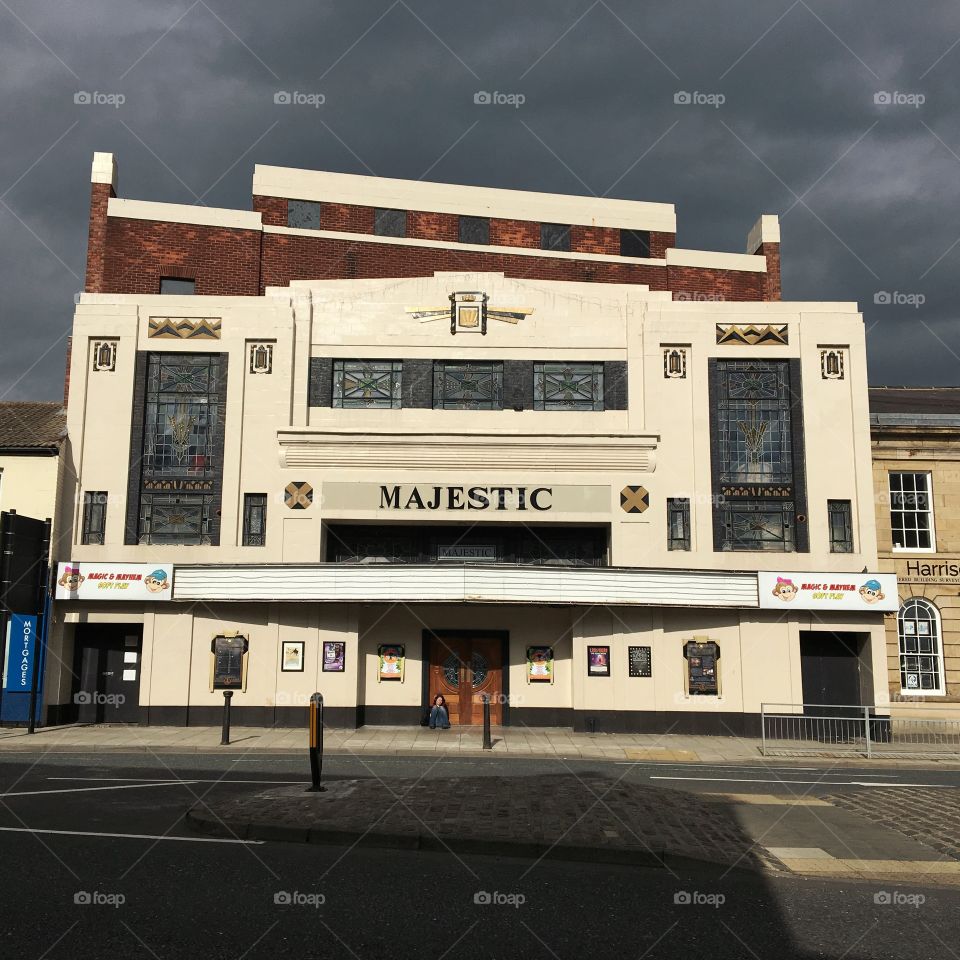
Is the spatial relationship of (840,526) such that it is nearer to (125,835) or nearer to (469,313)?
(469,313)

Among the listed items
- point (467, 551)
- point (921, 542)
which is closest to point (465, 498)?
point (467, 551)

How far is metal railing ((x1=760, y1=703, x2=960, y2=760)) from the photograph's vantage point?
2086cm

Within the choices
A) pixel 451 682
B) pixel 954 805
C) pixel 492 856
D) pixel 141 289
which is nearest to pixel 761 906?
pixel 492 856

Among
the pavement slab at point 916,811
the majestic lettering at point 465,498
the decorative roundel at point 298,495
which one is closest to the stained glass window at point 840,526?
the majestic lettering at point 465,498

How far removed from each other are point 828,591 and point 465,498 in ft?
31.0

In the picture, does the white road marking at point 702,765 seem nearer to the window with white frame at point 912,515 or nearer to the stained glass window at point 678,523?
the stained glass window at point 678,523

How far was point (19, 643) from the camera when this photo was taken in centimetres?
2350

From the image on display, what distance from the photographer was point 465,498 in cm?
2433

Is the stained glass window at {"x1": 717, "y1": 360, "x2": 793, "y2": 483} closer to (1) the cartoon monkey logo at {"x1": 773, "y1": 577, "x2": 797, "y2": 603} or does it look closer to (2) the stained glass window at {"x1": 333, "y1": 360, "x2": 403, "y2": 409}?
(1) the cartoon monkey logo at {"x1": 773, "y1": 577, "x2": 797, "y2": 603}

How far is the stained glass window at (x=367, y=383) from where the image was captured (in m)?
25.2

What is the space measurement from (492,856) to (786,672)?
52.7 feet
